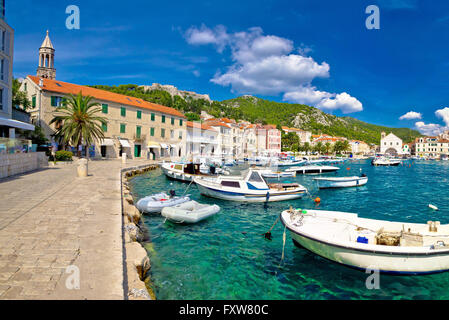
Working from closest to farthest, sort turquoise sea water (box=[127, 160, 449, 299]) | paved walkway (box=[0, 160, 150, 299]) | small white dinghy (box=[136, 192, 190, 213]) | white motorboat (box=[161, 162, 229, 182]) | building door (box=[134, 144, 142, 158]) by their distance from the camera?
paved walkway (box=[0, 160, 150, 299]) < turquoise sea water (box=[127, 160, 449, 299]) < small white dinghy (box=[136, 192, 190, 213]) < white motorboat (box=[161, 162, 229, 182]) < building door (box=[134, 144, 142, 158])

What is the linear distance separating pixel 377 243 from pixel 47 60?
70.9m

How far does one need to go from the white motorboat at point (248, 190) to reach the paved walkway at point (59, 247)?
25.6ft

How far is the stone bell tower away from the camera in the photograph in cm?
5281

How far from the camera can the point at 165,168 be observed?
87.6 feet

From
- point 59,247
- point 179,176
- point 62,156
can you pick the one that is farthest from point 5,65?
point 59,247

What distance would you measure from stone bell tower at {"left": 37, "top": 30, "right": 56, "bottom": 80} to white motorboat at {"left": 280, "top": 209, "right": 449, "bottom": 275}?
66.9 m

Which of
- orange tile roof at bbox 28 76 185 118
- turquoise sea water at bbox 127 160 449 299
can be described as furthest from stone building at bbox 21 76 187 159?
turquoise sea water at bbox 127 160 449 299

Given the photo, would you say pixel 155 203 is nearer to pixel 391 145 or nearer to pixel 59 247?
pixel 59 247

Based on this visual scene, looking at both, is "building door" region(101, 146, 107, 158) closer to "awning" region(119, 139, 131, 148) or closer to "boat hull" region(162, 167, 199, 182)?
"awning" region(119, 139, 131, 148)

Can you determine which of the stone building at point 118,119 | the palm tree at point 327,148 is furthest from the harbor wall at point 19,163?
the palm tree at point 327,148

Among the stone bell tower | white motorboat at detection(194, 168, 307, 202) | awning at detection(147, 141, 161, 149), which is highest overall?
the stone bell tower

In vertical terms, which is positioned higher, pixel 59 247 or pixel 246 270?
pixel 59 247

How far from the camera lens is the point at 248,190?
16594mm

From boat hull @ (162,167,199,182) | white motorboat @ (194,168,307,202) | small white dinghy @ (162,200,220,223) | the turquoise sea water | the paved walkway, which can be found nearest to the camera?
the paved walkway
